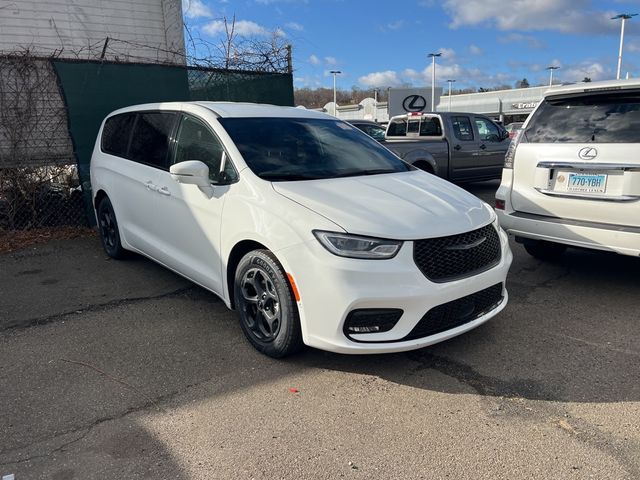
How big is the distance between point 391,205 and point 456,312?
822 mm

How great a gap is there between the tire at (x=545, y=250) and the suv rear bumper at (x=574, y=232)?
793 millimetres

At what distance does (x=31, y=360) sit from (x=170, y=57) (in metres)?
8.29

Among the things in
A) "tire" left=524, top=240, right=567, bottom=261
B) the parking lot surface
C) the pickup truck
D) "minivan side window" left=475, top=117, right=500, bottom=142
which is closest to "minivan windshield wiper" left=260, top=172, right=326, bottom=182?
the parking lot surface

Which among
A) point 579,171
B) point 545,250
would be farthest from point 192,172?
point 545,250

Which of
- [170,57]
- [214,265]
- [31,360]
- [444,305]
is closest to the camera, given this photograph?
[444,305]

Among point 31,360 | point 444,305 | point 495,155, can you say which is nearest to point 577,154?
point 444,305

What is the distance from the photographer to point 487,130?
1141 cm

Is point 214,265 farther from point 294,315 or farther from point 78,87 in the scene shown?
point 78,87

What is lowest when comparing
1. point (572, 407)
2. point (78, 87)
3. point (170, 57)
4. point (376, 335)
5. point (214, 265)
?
point (572, 407)

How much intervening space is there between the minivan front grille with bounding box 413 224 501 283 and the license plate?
4.55 feet

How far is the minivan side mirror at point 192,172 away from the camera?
3750mm

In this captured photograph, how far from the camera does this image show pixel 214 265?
3971 millimetres

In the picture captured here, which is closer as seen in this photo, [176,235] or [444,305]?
[444,305]

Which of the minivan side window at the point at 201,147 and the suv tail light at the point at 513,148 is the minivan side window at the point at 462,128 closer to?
the suv tail light at the point at 513,148
